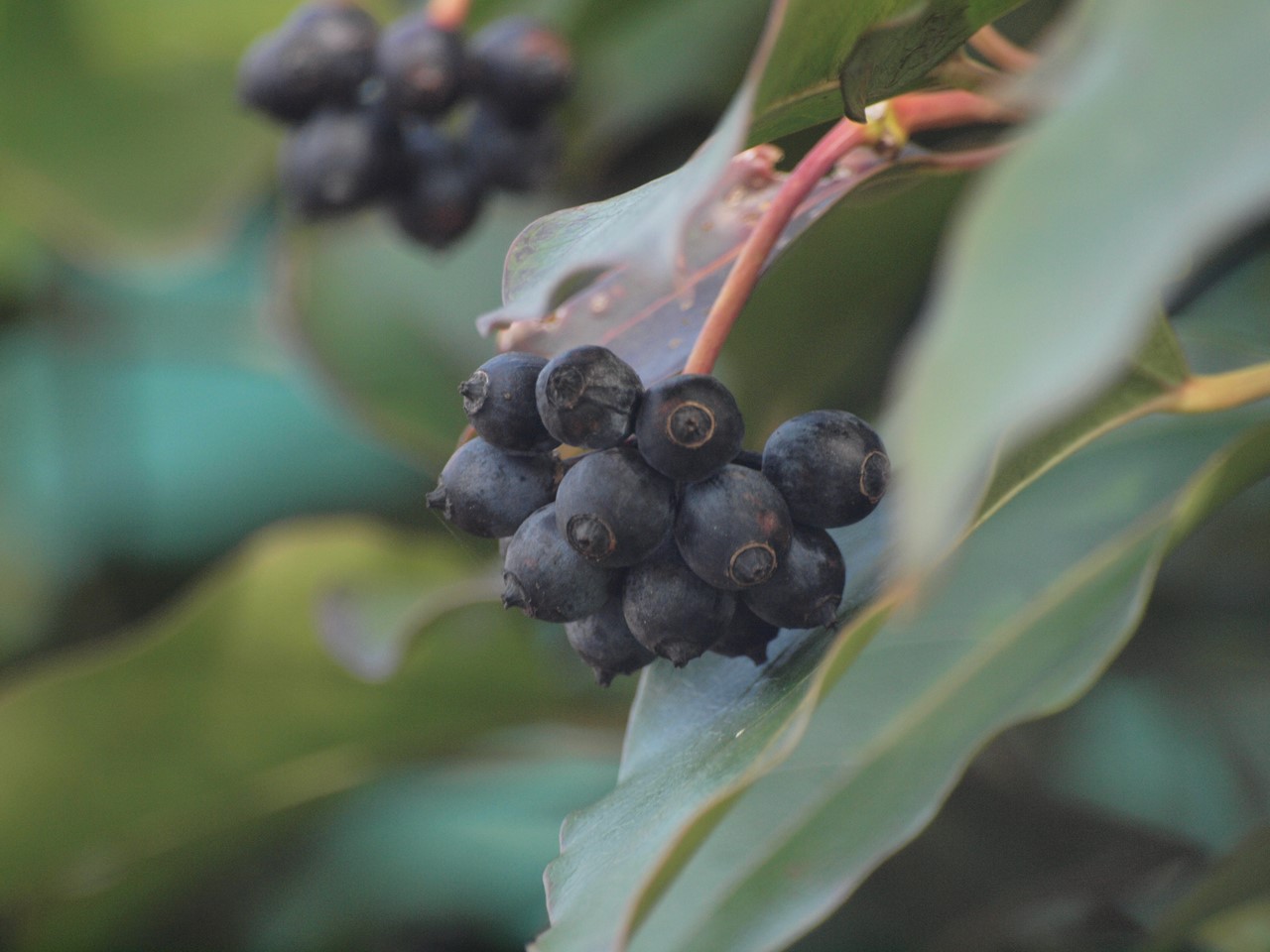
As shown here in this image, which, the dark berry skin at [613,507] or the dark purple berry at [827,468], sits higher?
the dark berry skin at [613,507]

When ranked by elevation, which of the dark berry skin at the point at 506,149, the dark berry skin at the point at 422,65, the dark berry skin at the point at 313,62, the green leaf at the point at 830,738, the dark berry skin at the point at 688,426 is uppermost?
the dark berry skin at the point at 313,62

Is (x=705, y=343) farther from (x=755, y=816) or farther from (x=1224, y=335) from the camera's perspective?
(x=1224, y=335)

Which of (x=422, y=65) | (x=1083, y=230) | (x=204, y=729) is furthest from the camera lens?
(x=204, y=729)

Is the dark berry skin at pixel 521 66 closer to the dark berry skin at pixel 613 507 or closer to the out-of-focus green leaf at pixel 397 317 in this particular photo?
the out-of-focus green leaf at pixel 397 317

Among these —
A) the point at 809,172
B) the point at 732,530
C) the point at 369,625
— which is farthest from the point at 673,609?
the point at 369,625

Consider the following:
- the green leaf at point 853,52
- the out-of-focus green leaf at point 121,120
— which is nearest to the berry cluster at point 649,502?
the green leaf at point 853,52

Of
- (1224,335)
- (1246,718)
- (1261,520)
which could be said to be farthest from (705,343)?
(1246,718)

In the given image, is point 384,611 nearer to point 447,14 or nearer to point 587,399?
point 447,14
